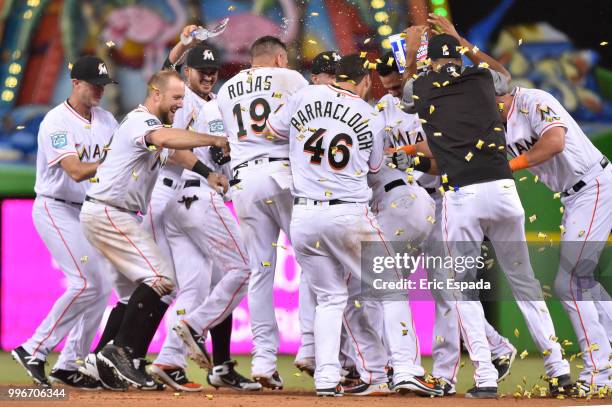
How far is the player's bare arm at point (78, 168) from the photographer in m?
8.62

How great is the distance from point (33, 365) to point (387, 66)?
3.39 metres

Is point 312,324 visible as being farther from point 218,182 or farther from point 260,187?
point 218,182

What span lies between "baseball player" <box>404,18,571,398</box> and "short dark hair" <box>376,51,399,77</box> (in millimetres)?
770

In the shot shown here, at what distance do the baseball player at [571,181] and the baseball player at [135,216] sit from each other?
2.07 metres

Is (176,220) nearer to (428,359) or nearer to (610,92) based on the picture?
(428,359)

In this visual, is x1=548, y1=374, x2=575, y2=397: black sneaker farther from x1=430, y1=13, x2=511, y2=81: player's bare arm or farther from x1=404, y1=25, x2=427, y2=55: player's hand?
x1=404, y1=25, x2=427, y2=55: player's hand

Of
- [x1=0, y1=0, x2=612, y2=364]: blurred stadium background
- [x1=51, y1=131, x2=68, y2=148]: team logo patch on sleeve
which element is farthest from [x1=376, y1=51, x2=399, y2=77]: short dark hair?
[x1=0, y1=0, x2=612, y2=364]: blurred stadium background

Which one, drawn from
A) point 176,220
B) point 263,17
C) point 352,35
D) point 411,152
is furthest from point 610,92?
point 176,220

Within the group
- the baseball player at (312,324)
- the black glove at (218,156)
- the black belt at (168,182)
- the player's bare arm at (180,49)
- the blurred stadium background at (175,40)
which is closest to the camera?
the baseball player at (312,324)

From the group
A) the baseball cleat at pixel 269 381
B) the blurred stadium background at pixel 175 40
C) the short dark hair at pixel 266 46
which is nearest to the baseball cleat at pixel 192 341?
the baseball cleat at pixel 269 381

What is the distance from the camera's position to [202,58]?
29.8 ft

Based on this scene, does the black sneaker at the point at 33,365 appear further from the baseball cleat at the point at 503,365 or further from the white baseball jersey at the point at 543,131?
the white baseball jersey at the point at 543,131

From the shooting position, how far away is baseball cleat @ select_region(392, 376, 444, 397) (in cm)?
774

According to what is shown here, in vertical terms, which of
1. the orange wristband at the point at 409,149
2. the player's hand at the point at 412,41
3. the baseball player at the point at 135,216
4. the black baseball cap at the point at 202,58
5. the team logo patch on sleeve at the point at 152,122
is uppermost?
the player's hand at the point at 412,41
